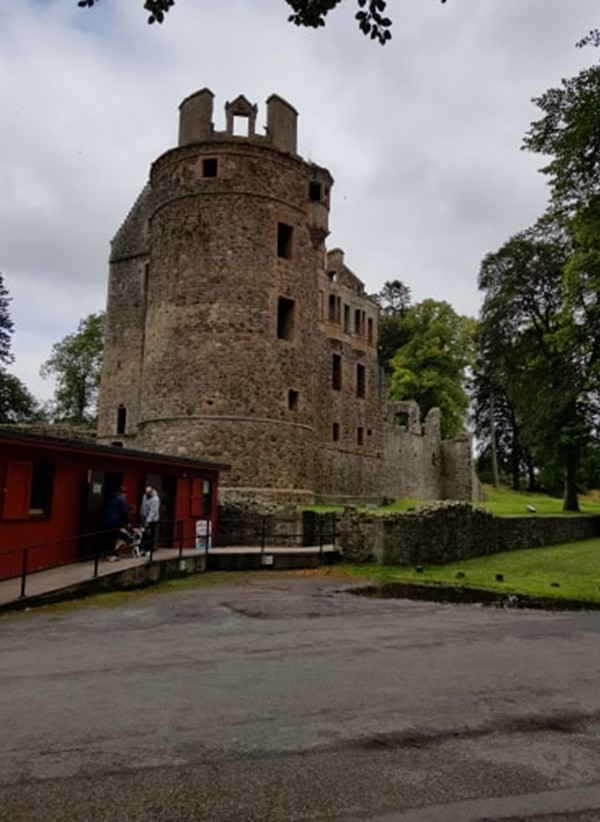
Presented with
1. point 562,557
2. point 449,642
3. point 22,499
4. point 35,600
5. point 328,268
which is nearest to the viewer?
point 449,642

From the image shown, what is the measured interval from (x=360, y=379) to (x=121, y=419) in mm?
14367

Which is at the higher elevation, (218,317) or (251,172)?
(251,172)

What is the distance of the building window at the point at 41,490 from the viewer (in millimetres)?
14008

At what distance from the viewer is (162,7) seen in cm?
508

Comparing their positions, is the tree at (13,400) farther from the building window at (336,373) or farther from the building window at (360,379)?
the building window at (360,379)

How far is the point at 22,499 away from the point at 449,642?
28.7 feet

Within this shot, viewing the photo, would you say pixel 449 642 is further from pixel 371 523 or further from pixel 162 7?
pixel 371 523

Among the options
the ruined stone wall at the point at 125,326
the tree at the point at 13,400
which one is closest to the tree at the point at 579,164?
the ruined stone wall at the point at 125,326

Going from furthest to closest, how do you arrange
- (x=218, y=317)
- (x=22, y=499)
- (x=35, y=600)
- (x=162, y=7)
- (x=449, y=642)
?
(x=218, y=317), (x=22, y=499), (x=35, y=600), (x=449, y=642), (x=162, y=7)

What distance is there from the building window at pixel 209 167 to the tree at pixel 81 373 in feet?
104

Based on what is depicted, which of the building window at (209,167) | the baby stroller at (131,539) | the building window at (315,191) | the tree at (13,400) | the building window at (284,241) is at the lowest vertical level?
the baby stroller at (131,539)

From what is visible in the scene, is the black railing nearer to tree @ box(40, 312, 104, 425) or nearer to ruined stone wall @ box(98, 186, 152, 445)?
ruined stone wall @ box(98, 186, 152, 445)

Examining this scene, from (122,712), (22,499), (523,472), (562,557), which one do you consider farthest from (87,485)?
(523,472)

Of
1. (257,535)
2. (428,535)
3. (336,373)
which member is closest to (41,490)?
(257,535)
